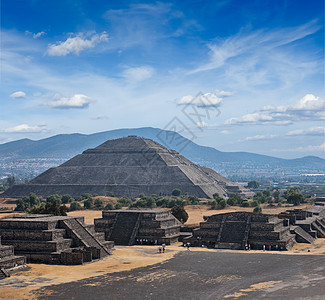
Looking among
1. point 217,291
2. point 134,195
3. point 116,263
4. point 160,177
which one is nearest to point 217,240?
point 116,263

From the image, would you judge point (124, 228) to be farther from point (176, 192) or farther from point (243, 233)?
point (176, 192)

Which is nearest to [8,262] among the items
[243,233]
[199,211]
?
[243,233]

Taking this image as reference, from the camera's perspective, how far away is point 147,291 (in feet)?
120

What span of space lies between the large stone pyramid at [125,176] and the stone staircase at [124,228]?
82.5 m

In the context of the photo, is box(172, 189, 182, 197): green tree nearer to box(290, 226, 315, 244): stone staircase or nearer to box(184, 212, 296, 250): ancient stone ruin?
box(290, 226, 315, 244): stone staircase

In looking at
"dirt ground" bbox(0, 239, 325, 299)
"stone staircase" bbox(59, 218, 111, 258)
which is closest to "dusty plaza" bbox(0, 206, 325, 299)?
"dirt ground" bbox(0, 239, 325, 299)

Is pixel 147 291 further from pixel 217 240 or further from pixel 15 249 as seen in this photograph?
→ pixel 217 240

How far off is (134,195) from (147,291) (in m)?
112

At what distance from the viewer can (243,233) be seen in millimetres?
59500

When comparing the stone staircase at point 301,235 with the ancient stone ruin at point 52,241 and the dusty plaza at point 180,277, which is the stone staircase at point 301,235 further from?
the ancient stone ruin at point 52,241

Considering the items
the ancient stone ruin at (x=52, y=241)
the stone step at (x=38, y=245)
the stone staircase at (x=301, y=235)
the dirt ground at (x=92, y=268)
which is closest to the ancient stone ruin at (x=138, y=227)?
the dirt ground at (x=92, y=268)

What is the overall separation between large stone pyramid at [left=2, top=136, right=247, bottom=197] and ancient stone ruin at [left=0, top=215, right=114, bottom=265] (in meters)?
95.6

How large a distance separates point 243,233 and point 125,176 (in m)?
103

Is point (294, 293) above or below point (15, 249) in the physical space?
below
